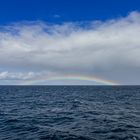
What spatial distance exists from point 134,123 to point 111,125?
4.20 metres

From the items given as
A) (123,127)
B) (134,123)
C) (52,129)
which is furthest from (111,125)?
(52,129)

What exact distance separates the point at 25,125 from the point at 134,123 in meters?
15.6

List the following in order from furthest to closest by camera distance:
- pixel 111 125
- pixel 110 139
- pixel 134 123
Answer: pixel 134 123 < pixel 111 125 < pixel 110 139

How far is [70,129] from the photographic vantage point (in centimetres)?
2739

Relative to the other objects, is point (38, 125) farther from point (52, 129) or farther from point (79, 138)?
point (79, 138)

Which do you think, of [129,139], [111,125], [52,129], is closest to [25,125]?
[52,129]

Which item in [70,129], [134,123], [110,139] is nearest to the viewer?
[110,139]

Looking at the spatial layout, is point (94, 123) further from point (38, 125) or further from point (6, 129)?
point (6, 129)

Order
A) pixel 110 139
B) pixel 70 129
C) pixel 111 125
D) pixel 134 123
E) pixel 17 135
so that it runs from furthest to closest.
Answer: pixel 134 123 < pixel 111 125 < pixel 70 129 < pixel 17 135 < pixel 110 139

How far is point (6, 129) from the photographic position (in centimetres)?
2759

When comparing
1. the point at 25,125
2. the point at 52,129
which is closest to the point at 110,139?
the point at 52,129

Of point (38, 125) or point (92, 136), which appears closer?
point (92, 136)

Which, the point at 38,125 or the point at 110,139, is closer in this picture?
the point at 110,139

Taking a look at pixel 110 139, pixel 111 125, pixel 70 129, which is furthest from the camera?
pixel 111 125
